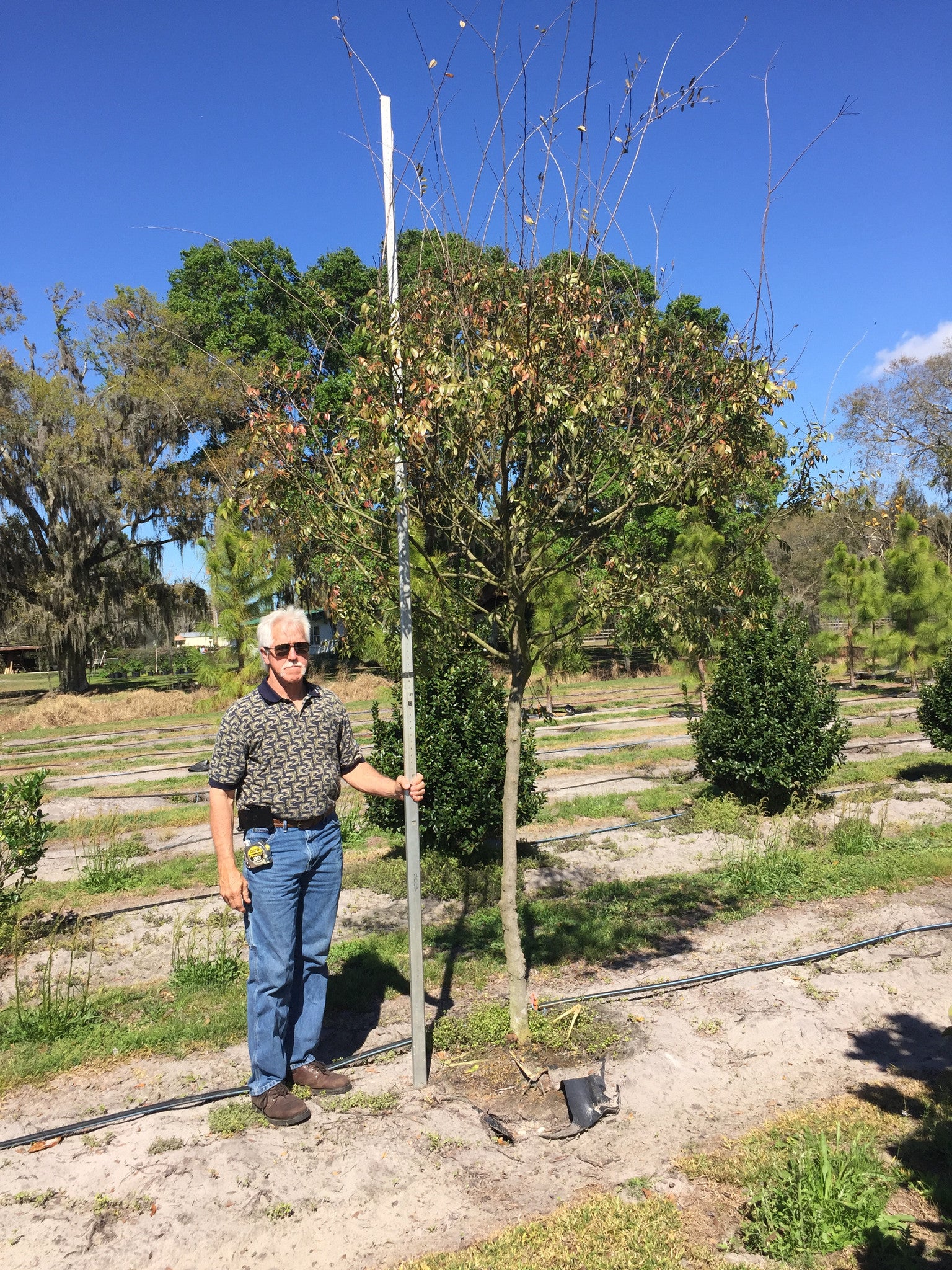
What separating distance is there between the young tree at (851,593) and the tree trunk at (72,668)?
25.4 meters

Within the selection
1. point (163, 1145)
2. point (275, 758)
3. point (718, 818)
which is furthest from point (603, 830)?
point (163, 1145)

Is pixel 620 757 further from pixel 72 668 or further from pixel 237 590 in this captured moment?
pixel 72 668

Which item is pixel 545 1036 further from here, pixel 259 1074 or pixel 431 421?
pixel 431 421

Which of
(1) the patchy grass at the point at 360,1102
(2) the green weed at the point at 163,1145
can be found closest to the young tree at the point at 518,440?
(1) the patchy grass at the point at 360,1102

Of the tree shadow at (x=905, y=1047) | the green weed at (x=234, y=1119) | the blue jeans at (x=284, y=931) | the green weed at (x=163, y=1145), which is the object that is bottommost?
the tree shadow at (x=905, y=1047)

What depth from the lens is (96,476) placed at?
97.7ft

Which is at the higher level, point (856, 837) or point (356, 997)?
point (856, 837)

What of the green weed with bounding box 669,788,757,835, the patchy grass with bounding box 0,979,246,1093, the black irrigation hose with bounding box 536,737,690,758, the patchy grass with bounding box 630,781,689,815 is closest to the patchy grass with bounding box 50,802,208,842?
the patchy grass with bounding box 0,979,246,1093

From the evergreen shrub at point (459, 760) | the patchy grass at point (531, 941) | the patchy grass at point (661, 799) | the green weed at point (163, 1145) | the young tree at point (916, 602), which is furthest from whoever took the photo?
the young tree at point (916, 602)

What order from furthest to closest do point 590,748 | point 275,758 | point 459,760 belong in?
point 590,748
point 459,760
point 275,758

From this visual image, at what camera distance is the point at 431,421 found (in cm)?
378

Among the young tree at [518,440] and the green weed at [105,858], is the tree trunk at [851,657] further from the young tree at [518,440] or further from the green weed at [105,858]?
the young tree at [518,440]

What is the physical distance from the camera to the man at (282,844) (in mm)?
3764

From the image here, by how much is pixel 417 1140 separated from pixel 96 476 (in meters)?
30.0
